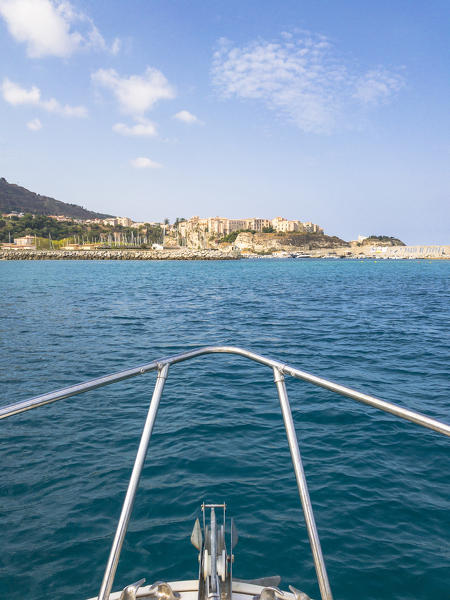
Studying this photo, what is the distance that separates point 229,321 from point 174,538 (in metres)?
12.5

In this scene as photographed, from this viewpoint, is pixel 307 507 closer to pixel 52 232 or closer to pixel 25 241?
pixel 25 241

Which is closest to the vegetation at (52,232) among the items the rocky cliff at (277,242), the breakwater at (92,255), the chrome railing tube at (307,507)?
the breakwater at (92,255)

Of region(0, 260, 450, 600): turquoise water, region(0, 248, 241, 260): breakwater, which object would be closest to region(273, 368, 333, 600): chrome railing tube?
region(0, 260, 450, 600): turquoise water

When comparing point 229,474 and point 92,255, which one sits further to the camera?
point 92,255

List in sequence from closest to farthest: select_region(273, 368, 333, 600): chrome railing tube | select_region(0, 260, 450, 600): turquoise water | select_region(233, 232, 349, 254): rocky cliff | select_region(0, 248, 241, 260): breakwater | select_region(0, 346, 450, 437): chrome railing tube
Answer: select_region(0, 346, 450, 437): chrome railing tube → select_region(273, 368, 333, 600): chrome railing tube → select_region(0, 260, 450, 600): turquoise water → select_region(0, 248, 241, 260): breakwater → select_region(233, 232, 349, 254): rocky cliff

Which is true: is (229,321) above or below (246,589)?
below

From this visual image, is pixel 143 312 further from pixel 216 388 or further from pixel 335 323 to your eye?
pixel 216 388

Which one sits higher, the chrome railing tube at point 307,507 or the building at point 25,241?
the building at point 25,241

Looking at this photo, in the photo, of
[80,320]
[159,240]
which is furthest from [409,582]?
[159,240]

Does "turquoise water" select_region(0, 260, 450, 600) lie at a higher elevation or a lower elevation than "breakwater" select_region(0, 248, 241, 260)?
lower

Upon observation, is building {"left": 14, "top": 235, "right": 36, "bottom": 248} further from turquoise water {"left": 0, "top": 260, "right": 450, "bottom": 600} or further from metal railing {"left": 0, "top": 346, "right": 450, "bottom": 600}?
metal railing {"left": 0, "top": 346, "right": 450, "bottom": 600}

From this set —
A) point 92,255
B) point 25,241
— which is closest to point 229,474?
point 92,255

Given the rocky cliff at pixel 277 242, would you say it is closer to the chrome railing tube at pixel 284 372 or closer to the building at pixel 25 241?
the building at pixel 25 241

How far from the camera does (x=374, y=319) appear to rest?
17344 mm
